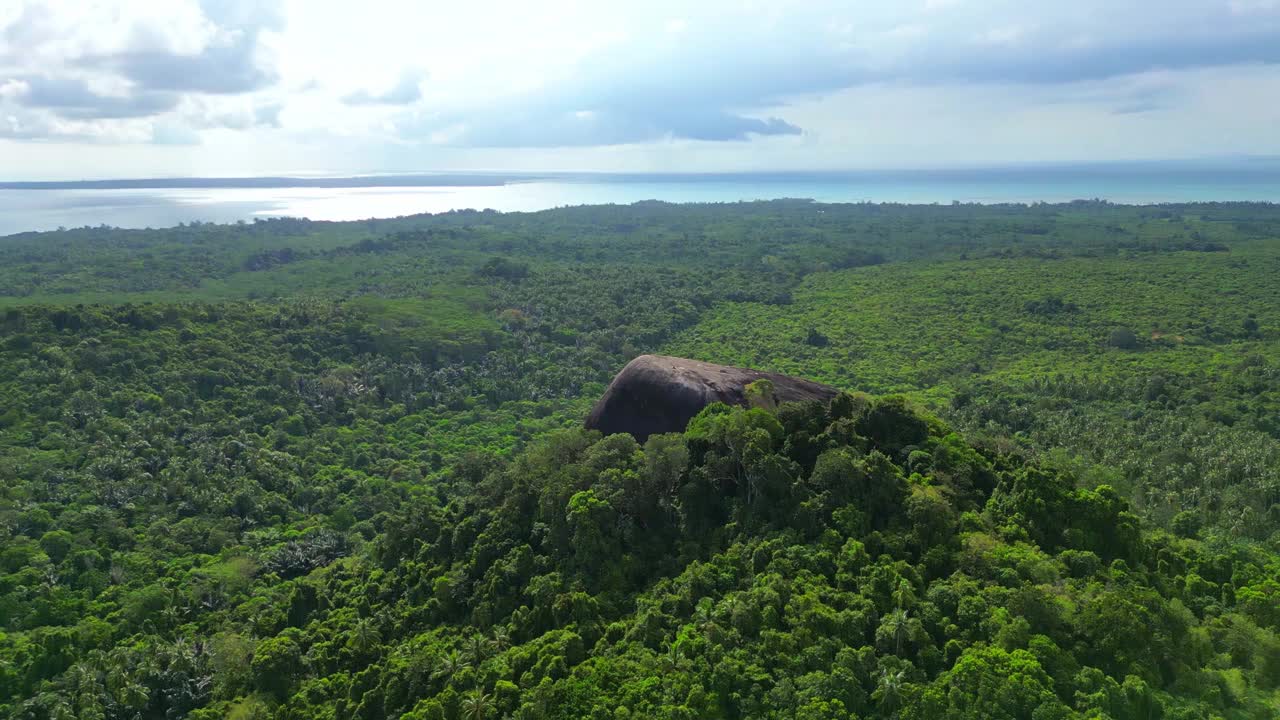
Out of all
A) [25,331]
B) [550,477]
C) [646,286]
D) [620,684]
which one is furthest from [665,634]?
[646,286]

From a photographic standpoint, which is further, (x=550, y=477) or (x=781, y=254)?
(x=781, y=254)

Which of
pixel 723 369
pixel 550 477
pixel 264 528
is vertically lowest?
pixel 264 528

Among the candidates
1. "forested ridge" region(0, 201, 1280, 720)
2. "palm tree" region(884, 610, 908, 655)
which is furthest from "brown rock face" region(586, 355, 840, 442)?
"palm tree" region(884, 610, 908, 655)

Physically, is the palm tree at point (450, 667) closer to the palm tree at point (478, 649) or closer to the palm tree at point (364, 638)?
the palm tree at point (478, 649)

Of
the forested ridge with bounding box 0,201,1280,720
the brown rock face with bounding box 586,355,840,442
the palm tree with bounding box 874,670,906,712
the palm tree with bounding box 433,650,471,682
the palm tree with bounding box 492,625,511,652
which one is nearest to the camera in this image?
the palm tree with bounding box 874,670,906,712

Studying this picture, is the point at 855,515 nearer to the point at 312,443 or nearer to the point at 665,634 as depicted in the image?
the point at 665,634

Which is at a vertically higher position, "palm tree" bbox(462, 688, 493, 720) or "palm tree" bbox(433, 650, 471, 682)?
"palm tree" bbox(462, 688, 493, 720)

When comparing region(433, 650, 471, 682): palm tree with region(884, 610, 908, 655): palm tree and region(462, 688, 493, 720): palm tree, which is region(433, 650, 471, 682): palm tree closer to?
region(462, 688, 493, 720): palm tree
